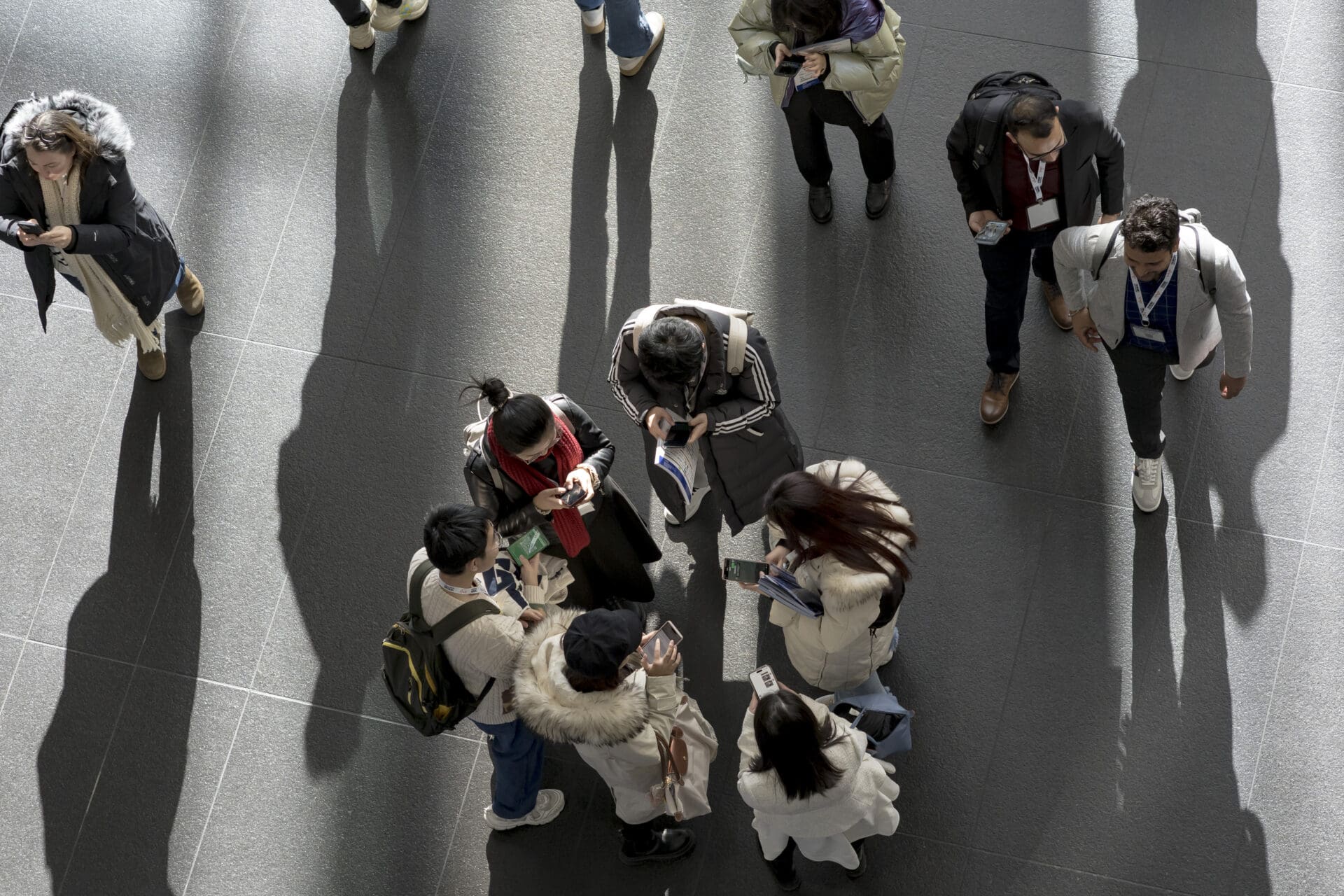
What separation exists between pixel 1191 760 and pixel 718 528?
2137mm

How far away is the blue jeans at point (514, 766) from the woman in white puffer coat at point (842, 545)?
115 cm

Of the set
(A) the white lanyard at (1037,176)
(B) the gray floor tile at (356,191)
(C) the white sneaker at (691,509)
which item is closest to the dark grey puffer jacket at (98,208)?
(B) the gray floor tile at (356,191)

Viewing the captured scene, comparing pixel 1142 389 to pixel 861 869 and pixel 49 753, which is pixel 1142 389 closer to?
pixel 861 869

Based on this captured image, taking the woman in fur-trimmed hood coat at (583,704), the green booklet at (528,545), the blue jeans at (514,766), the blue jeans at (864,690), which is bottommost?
the blue jeans at (514,766)

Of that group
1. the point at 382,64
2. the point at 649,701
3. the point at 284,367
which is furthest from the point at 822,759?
the point at 382,64

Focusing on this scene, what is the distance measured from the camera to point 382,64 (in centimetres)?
612

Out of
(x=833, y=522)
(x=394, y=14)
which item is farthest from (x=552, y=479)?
(x=394, y=14)

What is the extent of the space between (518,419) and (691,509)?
4.96 ft

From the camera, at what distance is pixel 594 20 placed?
19.7 ft

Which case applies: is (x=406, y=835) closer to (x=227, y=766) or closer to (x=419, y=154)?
(x=227, y=766)

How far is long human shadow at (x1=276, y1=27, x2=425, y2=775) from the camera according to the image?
5.11 meters

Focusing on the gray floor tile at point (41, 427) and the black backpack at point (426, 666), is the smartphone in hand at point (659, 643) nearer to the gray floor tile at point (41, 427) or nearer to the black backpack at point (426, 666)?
the black backpack at point (426, 666)

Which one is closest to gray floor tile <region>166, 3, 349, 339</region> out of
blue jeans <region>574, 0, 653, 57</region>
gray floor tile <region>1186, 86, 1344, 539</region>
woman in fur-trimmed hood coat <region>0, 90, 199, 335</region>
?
woman in fur-trimmed hood coat <region>0, 90, 199, 335</region>

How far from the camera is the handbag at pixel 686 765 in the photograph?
4.14 m
